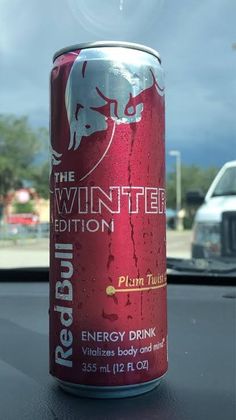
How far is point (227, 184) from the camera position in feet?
16.4

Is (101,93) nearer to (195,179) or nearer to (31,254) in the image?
(31,254)

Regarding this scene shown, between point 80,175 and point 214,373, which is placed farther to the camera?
point 214,373

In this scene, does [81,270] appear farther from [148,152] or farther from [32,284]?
[32,284]

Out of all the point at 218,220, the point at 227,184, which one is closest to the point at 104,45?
the point at 218,220

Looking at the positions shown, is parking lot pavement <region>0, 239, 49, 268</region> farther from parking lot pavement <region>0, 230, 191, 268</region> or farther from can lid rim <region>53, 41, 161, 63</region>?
can lid rim <region>53, 41, 161, 63</region>

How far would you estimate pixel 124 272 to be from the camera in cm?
94

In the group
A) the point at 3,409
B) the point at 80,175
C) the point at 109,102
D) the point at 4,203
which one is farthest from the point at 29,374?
the point at 4,203

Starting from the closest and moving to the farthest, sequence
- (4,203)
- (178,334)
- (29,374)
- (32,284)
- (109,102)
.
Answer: (109,102) < (29,374) < (178,334) < (32,284) < (4,203)

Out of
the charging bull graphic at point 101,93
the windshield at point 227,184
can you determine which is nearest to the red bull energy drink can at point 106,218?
the charging bull graphic at point 101,93

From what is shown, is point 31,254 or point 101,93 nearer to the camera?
point 101,93

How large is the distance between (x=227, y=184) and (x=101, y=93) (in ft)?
13.7

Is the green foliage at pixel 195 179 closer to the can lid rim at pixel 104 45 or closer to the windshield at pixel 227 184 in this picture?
the windshield at pixel 227 184

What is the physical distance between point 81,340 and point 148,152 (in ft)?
1.12

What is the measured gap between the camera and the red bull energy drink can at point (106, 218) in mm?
939
